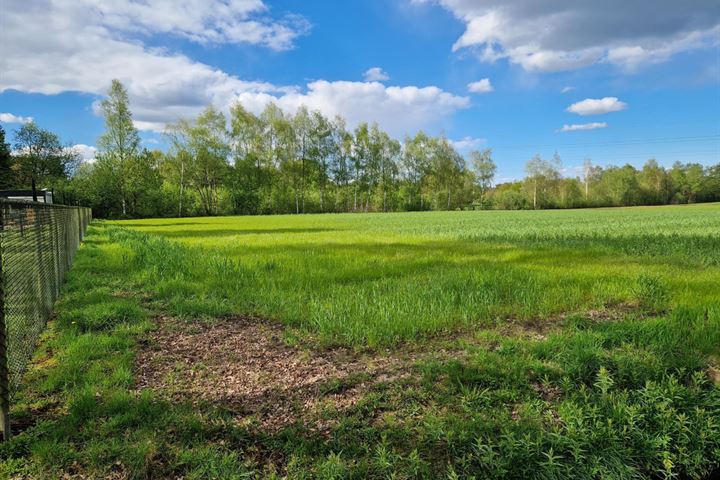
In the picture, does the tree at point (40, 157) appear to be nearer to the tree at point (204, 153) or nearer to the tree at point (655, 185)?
the tree at point (204, 153)

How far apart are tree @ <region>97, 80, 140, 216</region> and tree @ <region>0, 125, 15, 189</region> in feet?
43.9

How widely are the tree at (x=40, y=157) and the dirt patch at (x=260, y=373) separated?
76659 mm

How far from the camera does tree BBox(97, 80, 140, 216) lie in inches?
2008

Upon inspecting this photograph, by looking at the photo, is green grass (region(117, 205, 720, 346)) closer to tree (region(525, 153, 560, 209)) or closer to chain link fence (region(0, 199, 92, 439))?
chain link fence (region(0, 199, 92, 439))

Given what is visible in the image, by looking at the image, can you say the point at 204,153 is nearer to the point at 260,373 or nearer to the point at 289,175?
the point at 289,175

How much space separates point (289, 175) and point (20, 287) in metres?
72.4

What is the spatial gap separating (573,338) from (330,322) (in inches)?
112

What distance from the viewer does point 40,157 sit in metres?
69.1

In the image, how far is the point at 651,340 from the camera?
4.28 metres

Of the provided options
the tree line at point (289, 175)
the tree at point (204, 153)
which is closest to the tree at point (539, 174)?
the tree line at point (289, 175)

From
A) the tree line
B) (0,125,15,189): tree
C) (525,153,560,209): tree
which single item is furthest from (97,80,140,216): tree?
(525,153,560,209): tree

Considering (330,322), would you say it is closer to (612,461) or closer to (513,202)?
(612,461)

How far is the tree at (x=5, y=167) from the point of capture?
171ft

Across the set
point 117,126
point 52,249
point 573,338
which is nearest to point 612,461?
point 573,338
